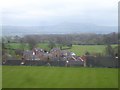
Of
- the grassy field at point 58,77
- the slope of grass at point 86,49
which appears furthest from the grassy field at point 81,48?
the grassy field at point 58,77

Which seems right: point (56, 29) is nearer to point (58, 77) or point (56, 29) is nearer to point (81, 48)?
point (81, 48)

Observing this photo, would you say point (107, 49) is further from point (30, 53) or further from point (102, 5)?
point (30, 53)

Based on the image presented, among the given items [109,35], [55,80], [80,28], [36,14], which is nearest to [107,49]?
[109,35]

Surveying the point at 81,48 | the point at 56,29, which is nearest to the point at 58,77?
the point at 81,48

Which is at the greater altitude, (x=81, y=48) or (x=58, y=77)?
(x=81, y=48)

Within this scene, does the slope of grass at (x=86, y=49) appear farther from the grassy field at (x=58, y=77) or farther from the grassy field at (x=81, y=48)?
the grassy field at (x=58, y=77)
